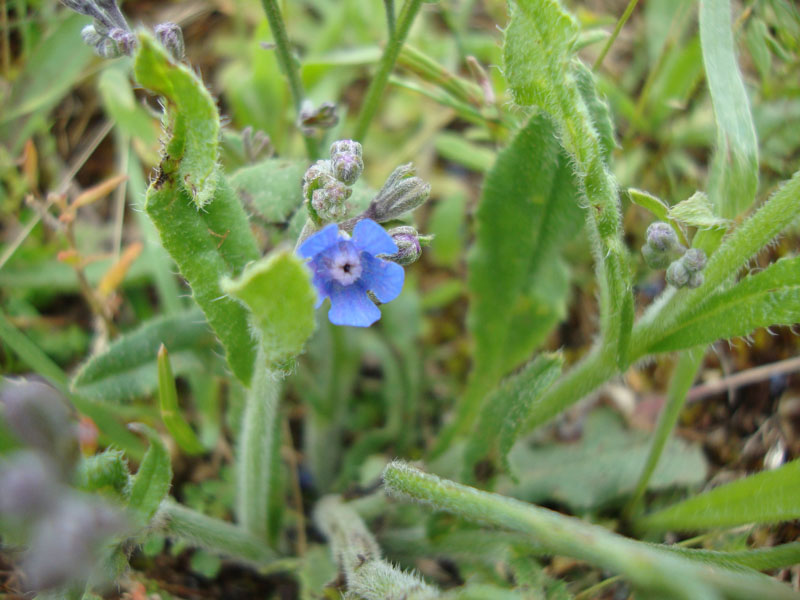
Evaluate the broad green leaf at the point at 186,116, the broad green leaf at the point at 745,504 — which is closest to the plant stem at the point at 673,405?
the broad green leaf at the point at 745,504

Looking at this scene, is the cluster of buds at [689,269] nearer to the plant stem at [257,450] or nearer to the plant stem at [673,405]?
the plant stem at [673,405]

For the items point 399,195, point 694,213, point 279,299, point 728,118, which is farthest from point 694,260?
point 279,299

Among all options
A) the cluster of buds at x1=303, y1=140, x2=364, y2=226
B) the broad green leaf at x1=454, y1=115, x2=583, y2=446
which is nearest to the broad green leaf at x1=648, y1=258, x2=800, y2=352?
the broad green leaf at x1=454, y1=115, x2=583, y2=446

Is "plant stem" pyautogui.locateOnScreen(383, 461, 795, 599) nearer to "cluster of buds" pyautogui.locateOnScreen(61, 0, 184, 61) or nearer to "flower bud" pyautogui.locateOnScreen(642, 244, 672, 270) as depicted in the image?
"flower bud" pyautogui.locateOnScreen(642, 244, 672, 270)

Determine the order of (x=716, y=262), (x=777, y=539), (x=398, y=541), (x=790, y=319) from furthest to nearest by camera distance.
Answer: (x=398, y=541)
(x=777, y=539)
(x=716, y=262)
(x=790, y=319)

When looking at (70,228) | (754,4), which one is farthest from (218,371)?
(754,4)

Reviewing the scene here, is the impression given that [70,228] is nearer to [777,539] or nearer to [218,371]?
[218,371]
